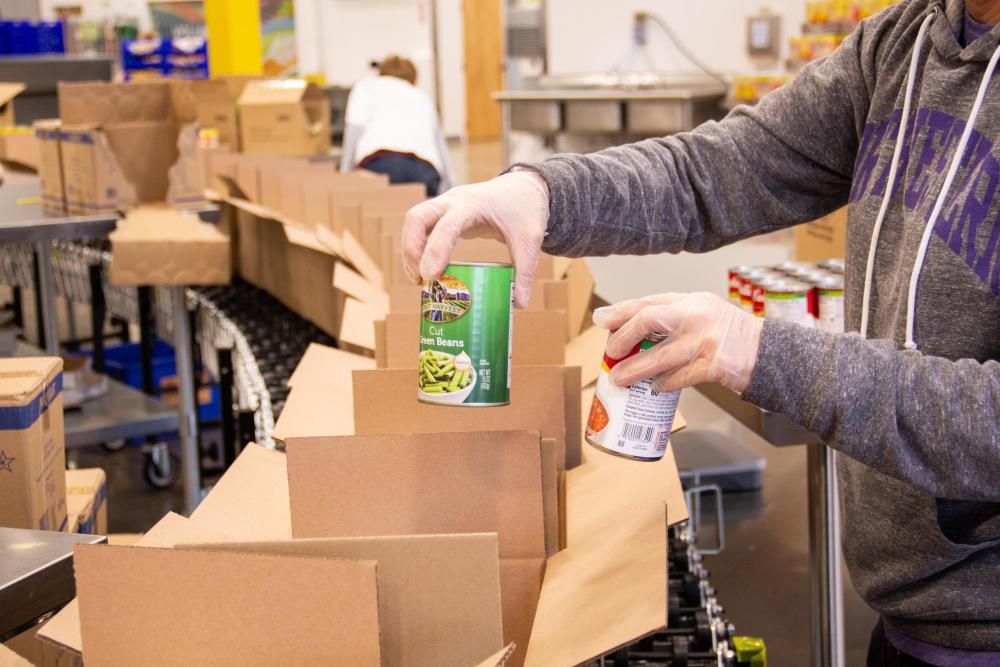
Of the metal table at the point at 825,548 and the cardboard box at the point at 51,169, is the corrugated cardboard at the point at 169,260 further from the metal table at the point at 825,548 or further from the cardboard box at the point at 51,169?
the metal table at the point at 825,548

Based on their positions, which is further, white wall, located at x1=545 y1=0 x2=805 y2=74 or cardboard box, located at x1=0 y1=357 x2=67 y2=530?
white wall, located at x1=545 y1=0 x2=805 y2=74

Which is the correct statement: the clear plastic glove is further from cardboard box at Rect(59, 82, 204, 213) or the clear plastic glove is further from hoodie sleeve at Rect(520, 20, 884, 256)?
cardboard box at Rect(59, 82, 204, 213)

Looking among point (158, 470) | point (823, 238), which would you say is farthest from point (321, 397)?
point (158, 470)

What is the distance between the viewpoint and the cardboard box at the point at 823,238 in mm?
2967

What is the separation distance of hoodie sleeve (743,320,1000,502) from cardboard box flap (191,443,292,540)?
0.62 meters

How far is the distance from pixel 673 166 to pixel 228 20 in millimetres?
6489

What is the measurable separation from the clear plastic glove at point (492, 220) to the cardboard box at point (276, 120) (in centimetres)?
365

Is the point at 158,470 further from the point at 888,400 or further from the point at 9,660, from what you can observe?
the point at 888,400

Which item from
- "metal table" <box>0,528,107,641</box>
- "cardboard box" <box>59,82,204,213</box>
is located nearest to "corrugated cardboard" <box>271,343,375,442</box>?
"metal table" <box>0,528,107,641</box>

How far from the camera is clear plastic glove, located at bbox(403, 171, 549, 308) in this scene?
1297 mm

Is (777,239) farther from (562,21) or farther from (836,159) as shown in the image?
(562,21)

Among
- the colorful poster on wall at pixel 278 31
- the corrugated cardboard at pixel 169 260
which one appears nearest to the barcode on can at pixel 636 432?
the corrugated cardboard at pixel 169 260

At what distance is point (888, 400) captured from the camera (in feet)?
3.50

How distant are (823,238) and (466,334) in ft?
6.78
